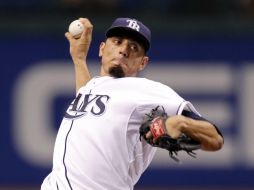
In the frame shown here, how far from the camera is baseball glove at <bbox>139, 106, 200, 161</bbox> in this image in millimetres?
5145

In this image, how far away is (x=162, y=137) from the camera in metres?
5.17

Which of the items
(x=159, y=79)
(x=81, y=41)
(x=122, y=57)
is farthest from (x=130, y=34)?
(x=159, y=79)

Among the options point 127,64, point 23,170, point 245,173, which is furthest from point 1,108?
point 127,64

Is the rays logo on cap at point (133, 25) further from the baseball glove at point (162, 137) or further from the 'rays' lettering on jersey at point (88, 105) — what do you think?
the baseball glove at point (162, 137)

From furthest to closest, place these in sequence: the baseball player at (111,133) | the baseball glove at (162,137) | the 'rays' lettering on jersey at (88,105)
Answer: the 'rays' lettering on jersey at (88,105), the baseball player at (111,133), the baseball glove at (162,137)

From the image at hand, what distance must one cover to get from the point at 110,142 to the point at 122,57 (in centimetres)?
55

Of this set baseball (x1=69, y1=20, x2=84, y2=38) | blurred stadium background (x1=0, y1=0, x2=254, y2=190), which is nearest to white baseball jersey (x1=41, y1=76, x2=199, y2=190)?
baseball (x1=69, y1=20, x2=84, y2=38)

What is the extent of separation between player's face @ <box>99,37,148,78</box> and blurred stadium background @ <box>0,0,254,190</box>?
353 centimetres

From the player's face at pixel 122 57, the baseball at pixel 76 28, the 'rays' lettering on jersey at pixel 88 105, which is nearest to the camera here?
the 'rays' lettering on jersey at pixel 88 105

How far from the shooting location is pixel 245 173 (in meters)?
9.61

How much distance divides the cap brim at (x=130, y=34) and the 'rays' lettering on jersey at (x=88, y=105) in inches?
16.5

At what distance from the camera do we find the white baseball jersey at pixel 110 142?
220 inches

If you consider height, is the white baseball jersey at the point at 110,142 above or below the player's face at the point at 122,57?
below

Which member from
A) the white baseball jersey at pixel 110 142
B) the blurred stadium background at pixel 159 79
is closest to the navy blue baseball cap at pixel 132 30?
the white baseball jersey at pixel 110 142
